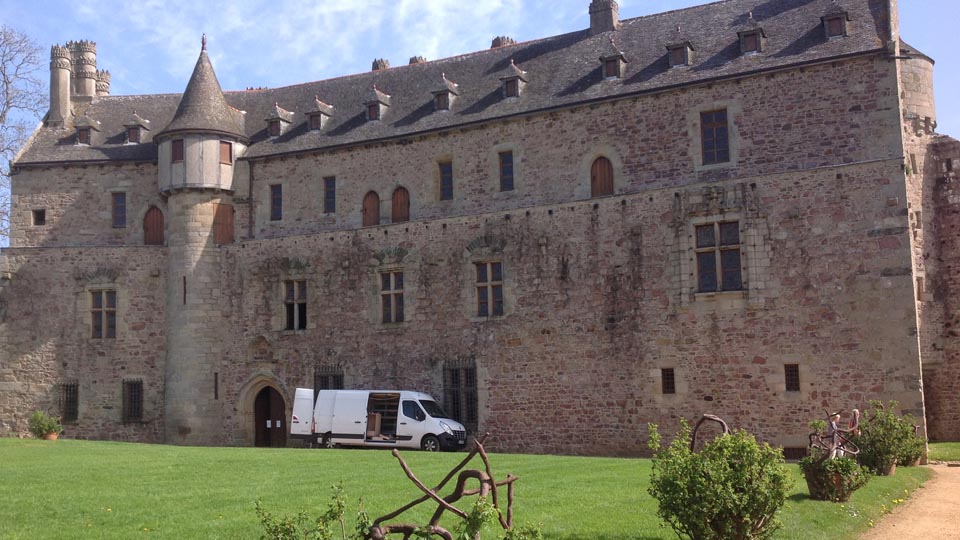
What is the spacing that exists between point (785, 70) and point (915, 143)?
4198 mm

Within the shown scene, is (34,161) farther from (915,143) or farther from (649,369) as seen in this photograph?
(915,143)

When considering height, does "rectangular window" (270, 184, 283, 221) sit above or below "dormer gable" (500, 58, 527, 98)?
below

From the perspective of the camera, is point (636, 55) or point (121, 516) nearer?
point (121, 516)

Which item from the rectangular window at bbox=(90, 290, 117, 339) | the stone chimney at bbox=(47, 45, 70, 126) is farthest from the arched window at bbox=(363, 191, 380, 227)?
the stone chimney at bbox=(47, 45, 70, 126)

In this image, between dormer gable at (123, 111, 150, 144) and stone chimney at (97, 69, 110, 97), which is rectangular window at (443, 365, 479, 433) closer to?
dormer gable at (123, 111, 150, 144)

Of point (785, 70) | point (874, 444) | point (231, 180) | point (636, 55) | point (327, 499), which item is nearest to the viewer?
point (327, 499)

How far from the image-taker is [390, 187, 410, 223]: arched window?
28.2 m

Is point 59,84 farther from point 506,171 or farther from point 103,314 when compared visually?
point 506,171

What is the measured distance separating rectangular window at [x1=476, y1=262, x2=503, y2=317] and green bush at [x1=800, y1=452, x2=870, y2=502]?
1323cm

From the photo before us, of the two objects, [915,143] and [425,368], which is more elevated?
[915,143]

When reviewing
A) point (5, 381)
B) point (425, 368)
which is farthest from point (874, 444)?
point (5, 381)

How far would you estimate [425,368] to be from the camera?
2650 centimetres

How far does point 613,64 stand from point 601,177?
3.10 m

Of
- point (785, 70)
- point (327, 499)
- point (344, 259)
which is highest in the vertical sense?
point (785, 70)
